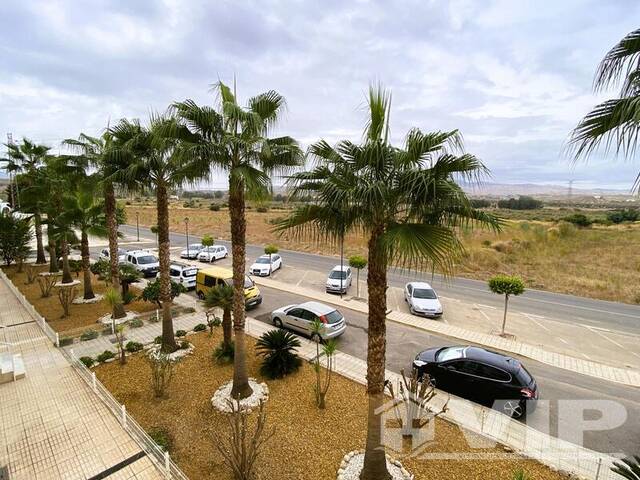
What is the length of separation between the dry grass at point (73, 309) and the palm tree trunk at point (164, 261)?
494 centimetres

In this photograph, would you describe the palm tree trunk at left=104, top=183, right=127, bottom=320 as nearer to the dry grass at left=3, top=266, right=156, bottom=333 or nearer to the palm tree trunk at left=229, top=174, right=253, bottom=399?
the dry grass at left=3, top=266, right=156, bottom=333

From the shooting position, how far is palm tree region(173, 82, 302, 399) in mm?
6738

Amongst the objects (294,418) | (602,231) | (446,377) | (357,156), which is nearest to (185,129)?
(357,156)

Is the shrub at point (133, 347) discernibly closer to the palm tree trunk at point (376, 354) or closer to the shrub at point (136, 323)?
the shrub at point (136, 323)

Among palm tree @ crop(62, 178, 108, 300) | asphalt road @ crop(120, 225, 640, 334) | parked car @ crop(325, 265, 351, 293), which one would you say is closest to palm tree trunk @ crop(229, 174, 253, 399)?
asphalt road @ crop(120, 225, 640, 334)

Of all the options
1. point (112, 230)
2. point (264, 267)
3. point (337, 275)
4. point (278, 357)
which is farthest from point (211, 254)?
point (278, 357)

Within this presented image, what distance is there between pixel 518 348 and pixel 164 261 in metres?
12.8

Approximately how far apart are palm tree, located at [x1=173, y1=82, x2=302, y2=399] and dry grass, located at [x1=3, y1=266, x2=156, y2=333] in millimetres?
9552

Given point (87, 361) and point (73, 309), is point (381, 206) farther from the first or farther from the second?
point (73, 309)

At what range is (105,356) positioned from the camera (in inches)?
394

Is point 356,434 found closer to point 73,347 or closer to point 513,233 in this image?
point 73,347

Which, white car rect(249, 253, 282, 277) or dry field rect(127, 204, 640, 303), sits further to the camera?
white car rect(249, 253, 282, 277)

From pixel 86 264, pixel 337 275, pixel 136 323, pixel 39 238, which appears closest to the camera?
pixel 136 323

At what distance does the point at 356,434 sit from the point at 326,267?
2079 centimetres
